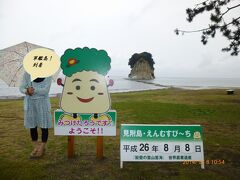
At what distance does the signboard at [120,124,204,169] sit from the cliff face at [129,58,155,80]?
377ft

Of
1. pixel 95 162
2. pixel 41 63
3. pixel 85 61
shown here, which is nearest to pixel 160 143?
pixel 95 162

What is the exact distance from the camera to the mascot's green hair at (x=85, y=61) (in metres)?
5.59

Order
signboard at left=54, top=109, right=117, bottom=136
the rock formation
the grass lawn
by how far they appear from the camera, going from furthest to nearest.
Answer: the rock formation < signboard at left=54, top=109, right=117, bottom=136 < the grass lawn

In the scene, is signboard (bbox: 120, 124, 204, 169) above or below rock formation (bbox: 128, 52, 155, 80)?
below

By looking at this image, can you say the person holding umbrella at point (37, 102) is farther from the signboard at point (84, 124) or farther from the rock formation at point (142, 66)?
the rock formation at point (142, 66)

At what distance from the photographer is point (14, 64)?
5844 millimetres

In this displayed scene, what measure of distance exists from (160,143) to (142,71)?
384 feet

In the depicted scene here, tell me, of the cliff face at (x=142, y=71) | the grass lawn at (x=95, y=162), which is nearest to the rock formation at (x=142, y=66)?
the cliff face at (x=142, y=71)

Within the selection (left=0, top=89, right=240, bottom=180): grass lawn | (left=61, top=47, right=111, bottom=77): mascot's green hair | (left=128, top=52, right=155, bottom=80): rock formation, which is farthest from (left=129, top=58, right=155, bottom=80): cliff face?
(left=61, top=47, right=111, bottom=77): mascot's green hair

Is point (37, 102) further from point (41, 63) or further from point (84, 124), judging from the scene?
point (84, 124)

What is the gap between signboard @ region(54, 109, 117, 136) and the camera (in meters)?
5.59

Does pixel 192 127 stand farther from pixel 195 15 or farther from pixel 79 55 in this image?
pixel 195 15

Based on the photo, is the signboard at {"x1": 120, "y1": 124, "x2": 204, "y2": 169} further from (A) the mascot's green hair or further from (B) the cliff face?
(B) the cliff face

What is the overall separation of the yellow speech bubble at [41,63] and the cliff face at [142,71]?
115 m
